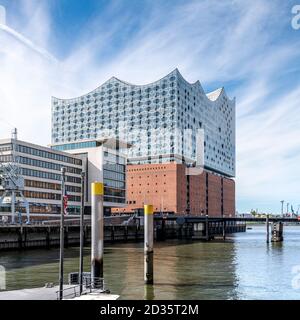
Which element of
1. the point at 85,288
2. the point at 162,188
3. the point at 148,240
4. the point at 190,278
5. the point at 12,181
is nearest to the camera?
the point at 85,288

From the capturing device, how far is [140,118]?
15238 centimetres

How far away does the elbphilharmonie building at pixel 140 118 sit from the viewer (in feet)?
494

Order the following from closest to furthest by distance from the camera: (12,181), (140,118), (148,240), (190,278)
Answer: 1. (148,240)
2. (190,278)
3. (12,181)
4. (140,118)

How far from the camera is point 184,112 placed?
160125 mm

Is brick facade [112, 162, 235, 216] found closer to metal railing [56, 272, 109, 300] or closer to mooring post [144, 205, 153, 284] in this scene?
mooring post [144, 205, 153, 284]

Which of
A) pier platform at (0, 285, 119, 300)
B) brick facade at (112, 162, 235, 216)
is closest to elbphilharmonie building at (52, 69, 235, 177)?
brick facade at (112, 162, 235, 216)

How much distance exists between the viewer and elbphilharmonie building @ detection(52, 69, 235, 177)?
494ft

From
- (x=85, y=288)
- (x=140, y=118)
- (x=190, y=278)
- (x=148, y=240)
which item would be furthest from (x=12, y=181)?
(x=85, y=288)

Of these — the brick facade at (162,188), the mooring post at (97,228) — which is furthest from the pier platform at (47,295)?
the brick facade at (162,188)

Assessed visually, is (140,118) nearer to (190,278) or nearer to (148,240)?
(190,278)

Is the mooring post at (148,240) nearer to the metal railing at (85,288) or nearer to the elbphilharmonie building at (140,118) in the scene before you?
the metal railing at (85,288)

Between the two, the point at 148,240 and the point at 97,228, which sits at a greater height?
the point at 97,228
